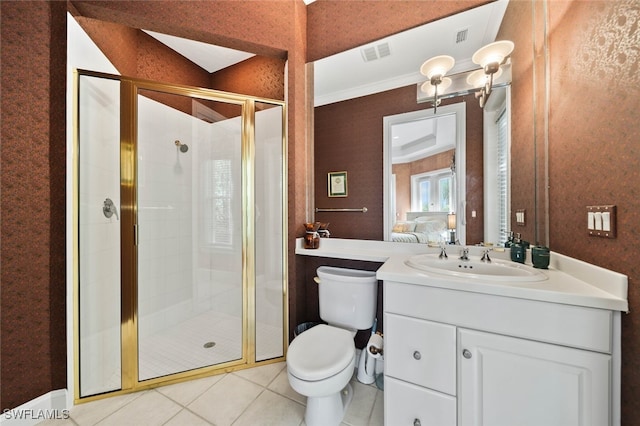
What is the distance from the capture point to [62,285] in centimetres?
133

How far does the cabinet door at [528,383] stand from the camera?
2.54ft

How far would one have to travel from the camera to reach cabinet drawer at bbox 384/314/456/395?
0.97 metres

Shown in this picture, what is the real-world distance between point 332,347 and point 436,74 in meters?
1.85

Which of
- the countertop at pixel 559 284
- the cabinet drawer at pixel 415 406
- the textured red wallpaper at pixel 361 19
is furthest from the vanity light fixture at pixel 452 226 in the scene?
the textured red wallpaper at pixel 361 19

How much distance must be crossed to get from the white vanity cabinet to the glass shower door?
1262mm

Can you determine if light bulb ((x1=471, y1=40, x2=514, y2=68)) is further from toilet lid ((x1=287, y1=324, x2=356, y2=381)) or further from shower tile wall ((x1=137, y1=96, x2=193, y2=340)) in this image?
shower tile wall ((x1=137, y1=96, x2=193, y2=340))

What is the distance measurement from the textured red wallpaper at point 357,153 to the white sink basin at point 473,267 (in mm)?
252

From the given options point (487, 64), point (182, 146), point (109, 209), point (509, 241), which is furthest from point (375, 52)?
point (109, 209)

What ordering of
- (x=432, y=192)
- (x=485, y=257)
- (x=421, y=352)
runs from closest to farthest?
(x=421, y=352) → (x=485, y=257) → (x=432, y=192)

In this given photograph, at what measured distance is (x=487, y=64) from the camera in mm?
1381

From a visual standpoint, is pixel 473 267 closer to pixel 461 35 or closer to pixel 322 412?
pixel 322 412

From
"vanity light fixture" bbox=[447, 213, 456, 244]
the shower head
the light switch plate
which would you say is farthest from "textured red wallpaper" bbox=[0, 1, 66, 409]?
the light switch plate

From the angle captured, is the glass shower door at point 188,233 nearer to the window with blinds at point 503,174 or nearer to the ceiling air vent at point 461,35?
the ceiling air vent at point 461,35

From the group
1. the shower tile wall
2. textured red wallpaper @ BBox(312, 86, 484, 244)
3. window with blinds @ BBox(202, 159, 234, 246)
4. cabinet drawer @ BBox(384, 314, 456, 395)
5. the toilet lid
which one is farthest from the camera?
window with blinds @ BBox(202, 159, 234, 246)
